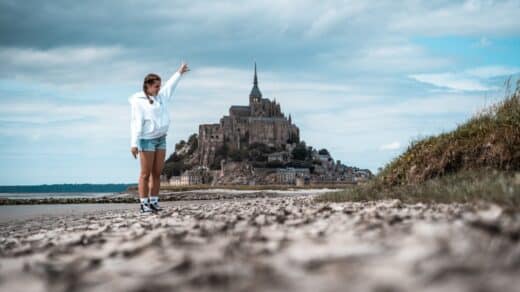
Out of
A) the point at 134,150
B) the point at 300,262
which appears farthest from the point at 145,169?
the point at 300,262

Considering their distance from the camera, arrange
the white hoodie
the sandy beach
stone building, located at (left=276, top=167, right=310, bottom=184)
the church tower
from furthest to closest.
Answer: the church tower → stone building, located at (left=276, top=167, right=310, bottom=184) → the white hoodie → the sandy beach

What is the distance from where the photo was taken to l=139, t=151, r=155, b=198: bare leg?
11.3 m

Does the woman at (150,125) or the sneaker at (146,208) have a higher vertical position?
the woman at (150,125)

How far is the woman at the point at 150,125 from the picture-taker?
36.8 ft

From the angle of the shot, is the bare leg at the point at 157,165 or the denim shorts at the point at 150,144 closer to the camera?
the denim shorts at the point at 150,144

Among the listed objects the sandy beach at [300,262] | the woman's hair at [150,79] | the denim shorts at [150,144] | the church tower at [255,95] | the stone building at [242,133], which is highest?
the church tower at [255,95]

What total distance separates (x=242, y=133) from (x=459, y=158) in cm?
15004

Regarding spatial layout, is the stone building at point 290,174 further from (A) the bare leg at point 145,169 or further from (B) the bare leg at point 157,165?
(A) the bare leg at point 145,169

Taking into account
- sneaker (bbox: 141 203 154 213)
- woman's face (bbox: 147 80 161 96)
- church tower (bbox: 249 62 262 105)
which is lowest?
sneaker (bbox: 141 203 154 213)

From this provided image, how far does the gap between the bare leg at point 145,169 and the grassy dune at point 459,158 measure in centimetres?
431

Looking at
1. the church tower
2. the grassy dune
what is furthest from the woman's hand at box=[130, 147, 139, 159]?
the church tower

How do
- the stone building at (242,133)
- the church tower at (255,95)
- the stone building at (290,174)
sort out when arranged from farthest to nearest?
the church tower at (255,95), the stone building at (242,133), the stone building at (290,174)

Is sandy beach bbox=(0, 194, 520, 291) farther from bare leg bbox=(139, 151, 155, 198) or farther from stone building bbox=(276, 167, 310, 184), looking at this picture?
stone building bbox=(276, 167, 310, 184)

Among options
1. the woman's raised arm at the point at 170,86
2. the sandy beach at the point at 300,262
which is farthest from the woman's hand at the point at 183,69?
the sandy beach at the point at 300,262
